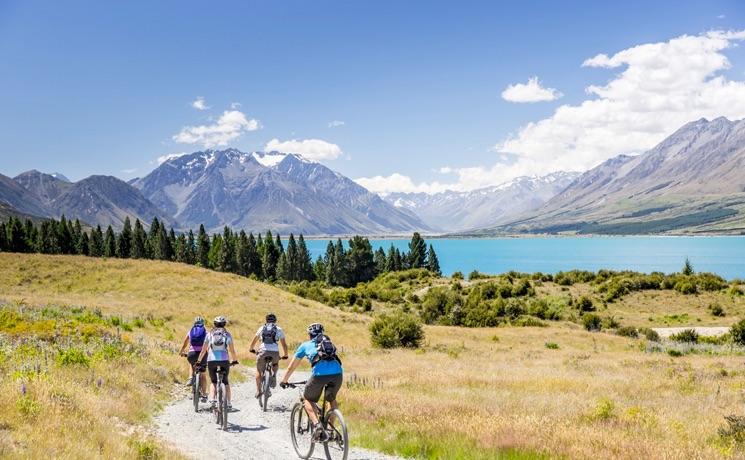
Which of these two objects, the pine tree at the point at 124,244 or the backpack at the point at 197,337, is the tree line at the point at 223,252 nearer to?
the pine tree at the point at 124,244

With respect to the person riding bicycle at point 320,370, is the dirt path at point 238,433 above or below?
below

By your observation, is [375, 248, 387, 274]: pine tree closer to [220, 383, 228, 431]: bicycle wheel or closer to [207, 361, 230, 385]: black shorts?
[207, 361, 230, 385]: black shorts

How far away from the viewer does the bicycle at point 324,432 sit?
32.2ft

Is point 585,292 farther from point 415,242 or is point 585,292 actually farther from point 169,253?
point 169,253

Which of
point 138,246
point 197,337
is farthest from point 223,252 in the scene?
point 197,337

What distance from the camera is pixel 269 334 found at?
16078 millimetres

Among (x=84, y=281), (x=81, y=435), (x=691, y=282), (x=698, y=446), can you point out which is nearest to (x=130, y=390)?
(x=81, y=435)

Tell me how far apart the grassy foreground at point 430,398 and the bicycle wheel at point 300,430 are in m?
1.29

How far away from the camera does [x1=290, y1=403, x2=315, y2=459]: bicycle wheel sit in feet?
36.0

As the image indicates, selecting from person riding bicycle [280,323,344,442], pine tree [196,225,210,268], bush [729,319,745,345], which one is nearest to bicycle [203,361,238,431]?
person riding bicycle [280,323,344,442]

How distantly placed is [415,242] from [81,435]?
134m

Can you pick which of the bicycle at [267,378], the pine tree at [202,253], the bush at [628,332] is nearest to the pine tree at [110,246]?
the pine tree at [202,253]

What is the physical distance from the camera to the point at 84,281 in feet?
177

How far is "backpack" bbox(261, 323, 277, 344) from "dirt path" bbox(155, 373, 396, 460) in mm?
2155
